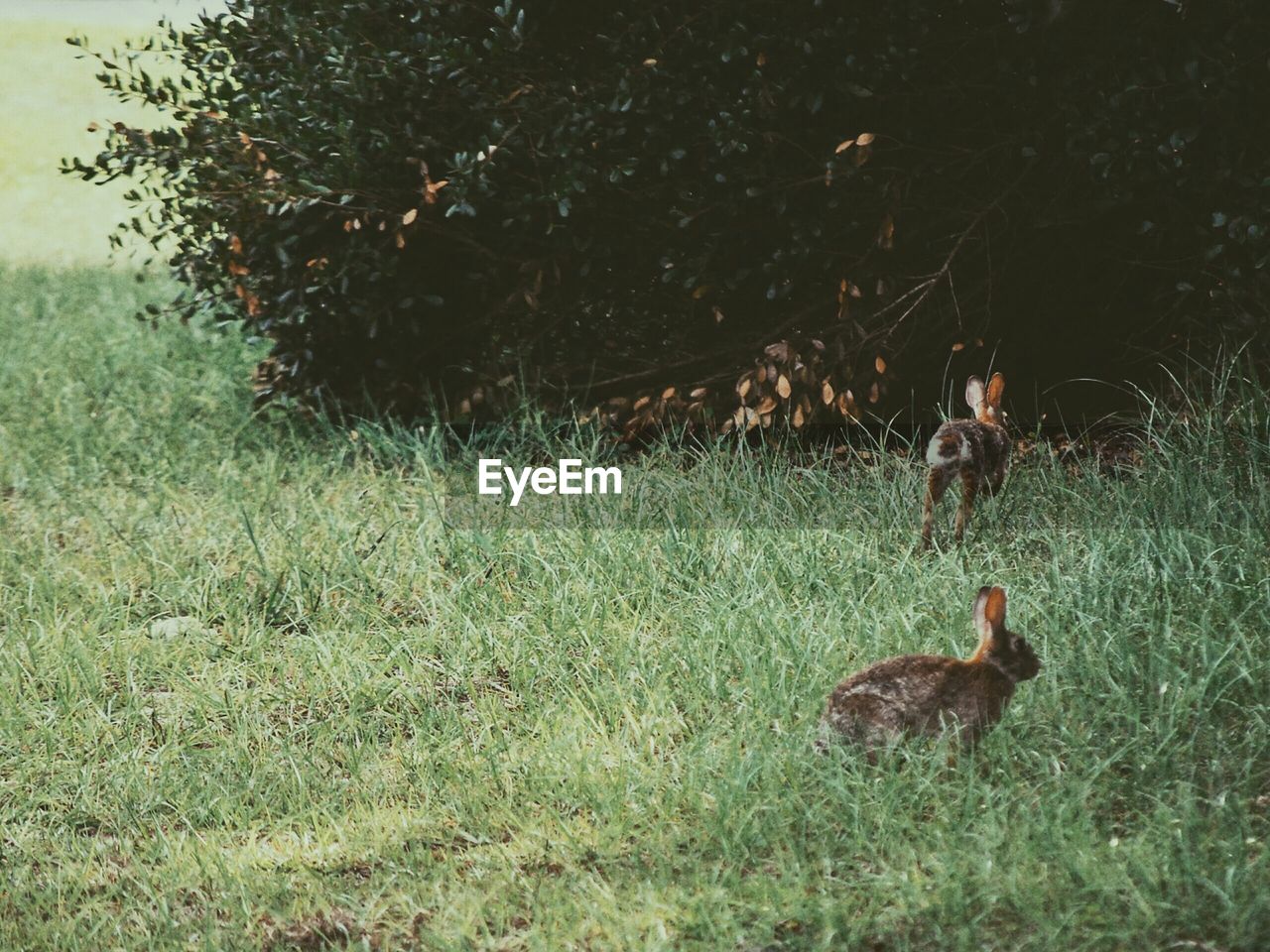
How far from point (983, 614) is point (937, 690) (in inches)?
7.5

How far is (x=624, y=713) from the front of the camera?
3.61 metres

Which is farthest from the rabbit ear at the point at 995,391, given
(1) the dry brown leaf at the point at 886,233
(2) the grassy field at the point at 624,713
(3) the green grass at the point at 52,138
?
(3) the green grass at the point at 52,138

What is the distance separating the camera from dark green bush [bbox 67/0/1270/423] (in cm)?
509

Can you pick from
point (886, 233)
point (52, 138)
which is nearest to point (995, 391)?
point (886, 233)

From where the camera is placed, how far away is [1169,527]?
4102 millimetres

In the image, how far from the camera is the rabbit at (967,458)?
4.07m

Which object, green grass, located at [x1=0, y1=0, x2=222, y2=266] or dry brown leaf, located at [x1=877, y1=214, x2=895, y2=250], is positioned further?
green grass, located at [x1=0, y1=0, x2=222, y2=266]

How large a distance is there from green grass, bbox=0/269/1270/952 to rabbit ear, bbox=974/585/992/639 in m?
0.25

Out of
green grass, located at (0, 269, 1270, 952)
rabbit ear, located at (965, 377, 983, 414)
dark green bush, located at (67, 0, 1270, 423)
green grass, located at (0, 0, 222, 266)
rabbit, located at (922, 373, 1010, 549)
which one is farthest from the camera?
green grass, located at (0, 0, 222, 266)

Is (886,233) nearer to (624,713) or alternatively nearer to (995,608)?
(624,713)

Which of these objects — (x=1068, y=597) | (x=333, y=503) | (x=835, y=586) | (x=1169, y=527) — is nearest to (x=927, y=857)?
(x=1068, y=597)

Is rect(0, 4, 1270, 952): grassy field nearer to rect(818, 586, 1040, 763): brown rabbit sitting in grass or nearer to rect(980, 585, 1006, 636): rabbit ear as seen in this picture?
rect(818, 586, 1040, 763): brown rabbit sitting in grass

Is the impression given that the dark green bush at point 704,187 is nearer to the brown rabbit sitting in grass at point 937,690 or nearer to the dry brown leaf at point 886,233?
the dry brown leaf at point 886,233

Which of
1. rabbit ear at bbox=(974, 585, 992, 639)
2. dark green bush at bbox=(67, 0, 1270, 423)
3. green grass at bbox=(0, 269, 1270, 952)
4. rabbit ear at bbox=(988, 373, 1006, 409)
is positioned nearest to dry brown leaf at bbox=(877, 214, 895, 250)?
dark green bush at bbox=(67, 0, 1270, 423)
